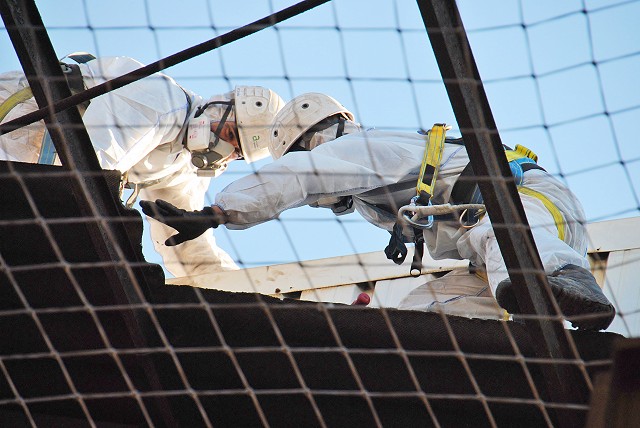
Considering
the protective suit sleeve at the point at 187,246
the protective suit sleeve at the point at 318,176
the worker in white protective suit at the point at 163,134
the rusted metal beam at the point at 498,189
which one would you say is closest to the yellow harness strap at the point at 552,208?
the protective suit sleeve at the point at 318,176

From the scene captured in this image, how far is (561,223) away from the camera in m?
4.32

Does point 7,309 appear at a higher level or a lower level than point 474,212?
higher

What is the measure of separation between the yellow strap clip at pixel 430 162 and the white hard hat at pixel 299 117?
958mm

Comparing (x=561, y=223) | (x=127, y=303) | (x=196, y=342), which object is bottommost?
(x=561, y=223)

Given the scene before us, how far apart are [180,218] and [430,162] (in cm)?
126

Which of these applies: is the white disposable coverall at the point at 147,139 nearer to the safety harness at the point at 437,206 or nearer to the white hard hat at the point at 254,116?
the white hard hat at the point at 254,116

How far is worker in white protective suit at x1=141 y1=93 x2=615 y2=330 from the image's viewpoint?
12.9 feet

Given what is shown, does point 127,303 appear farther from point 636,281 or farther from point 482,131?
point 636,281

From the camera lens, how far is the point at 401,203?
4.75m

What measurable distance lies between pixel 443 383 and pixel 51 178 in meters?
1.30

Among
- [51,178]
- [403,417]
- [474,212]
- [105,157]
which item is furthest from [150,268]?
[105,157]

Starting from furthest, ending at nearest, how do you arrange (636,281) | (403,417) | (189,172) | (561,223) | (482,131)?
1. (189,172)
2. (636,281)
3. (561,223)
4. (403,417)
5. (482,131)

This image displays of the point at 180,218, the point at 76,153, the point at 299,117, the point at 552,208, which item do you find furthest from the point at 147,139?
Answer: the point at 76,153

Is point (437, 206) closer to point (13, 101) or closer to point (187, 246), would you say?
point (13, 101)
